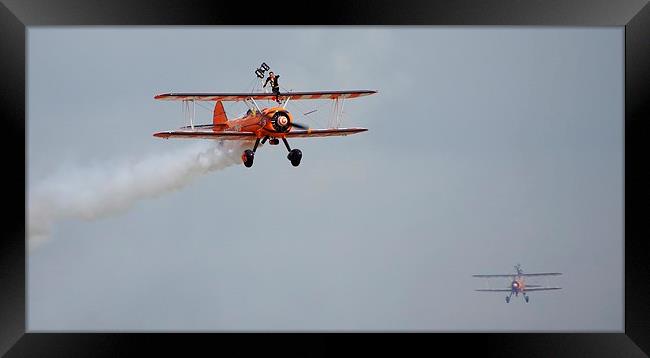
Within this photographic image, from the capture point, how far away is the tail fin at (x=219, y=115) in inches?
825

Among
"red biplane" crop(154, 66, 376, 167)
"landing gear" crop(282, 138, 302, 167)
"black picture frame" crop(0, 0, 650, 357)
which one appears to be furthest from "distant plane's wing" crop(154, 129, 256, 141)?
"black picture frame" crop(0, 0, 650, 357)

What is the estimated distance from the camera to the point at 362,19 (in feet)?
44.3

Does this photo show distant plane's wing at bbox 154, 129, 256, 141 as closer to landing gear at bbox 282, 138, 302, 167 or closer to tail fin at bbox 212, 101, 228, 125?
landing gear at bbox 282, 138, 302, 167

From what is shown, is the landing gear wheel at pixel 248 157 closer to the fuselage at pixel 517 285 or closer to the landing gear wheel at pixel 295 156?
the landing gear wheel at pixel 295 156

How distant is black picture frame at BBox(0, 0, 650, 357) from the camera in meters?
13.4

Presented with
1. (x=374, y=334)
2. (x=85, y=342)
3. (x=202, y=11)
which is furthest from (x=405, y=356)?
(x=202, y=11)

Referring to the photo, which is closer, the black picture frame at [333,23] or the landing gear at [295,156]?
the black picture frame at [333,23]

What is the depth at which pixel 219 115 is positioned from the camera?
21.0 meters

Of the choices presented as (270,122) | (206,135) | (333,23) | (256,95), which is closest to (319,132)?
(270,122)

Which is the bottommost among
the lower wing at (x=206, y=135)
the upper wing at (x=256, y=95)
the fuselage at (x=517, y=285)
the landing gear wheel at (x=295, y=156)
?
the fuselage at (x=517, y=285)

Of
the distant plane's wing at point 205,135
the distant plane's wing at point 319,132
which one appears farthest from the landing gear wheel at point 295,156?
the distant plane's wing at point 205,135

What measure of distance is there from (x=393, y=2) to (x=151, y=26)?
2956 millimetres

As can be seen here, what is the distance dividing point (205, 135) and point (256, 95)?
3.87 ft

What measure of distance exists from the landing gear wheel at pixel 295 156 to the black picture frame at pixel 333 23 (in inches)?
133
